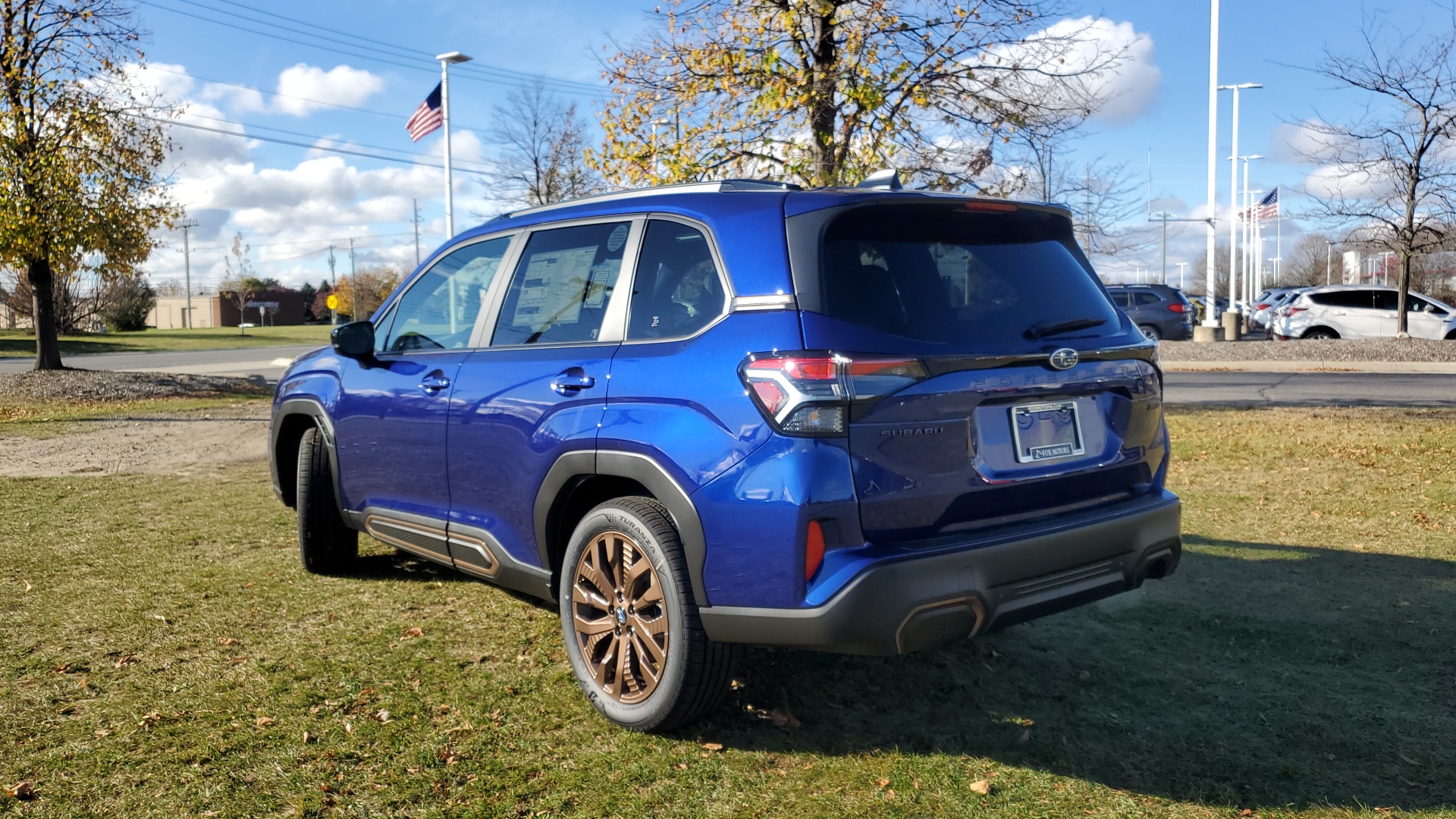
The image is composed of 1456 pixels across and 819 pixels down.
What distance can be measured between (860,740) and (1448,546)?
179 inches

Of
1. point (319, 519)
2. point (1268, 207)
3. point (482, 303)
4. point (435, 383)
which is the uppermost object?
point (1268, 207)

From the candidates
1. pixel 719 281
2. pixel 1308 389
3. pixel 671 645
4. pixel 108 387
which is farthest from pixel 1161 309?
pixel 671 645

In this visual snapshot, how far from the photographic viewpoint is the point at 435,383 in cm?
463

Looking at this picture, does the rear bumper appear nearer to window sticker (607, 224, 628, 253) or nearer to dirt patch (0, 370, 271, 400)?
window sticker (607, 224, 628, 253)

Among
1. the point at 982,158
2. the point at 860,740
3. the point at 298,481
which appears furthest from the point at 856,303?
the point at 982,158

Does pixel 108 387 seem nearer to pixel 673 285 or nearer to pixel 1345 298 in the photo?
pixel 673 285

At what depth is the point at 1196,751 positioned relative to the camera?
141 inches

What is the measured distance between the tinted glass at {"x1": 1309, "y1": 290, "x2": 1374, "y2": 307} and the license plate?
2756cm

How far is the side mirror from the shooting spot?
5035mm

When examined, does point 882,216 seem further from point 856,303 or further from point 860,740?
point 860,740

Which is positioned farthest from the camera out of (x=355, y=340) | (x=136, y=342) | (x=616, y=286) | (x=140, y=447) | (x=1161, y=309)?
(x=136, y=342)

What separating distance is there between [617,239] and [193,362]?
109 feet

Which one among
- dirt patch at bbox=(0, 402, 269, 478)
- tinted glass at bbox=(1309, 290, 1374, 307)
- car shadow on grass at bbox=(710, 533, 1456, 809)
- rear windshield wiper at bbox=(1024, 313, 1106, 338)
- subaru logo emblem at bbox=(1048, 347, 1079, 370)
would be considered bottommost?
car shadow on grass at bbox=(710, 533, 1456, 809)

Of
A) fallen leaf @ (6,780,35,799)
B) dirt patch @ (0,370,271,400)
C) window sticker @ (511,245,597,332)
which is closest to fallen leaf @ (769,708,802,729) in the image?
window sticker @ (511,245,597,332)
